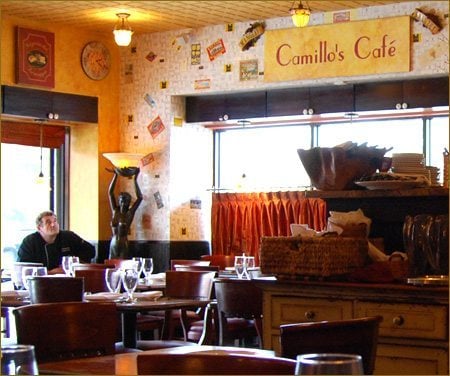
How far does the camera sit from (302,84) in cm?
998

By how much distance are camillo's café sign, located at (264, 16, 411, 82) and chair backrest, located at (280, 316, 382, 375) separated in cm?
680

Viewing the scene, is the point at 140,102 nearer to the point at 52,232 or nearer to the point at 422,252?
the point at 52,232

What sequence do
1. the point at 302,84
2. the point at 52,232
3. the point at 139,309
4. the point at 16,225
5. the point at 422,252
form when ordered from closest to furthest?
the point at 422,252 < the point at 139,309 < the point at 52,232 < the point at 302,84 < the point at 16,225

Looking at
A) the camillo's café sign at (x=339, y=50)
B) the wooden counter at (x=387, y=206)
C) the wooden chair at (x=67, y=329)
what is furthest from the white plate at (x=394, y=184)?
the camillo's café sign at (x=339, y=50)

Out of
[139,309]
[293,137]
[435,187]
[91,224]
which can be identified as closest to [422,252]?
[435,187]

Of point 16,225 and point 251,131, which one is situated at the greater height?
point 251,131

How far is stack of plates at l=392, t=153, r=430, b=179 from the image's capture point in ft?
13.6

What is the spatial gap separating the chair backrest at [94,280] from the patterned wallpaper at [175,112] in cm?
382

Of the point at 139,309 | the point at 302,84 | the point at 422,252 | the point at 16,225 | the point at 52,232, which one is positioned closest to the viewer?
the point at 422,252

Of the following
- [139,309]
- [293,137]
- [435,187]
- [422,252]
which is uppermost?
[293,137]

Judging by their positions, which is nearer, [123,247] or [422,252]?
[422,252]

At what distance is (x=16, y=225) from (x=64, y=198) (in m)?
0.75

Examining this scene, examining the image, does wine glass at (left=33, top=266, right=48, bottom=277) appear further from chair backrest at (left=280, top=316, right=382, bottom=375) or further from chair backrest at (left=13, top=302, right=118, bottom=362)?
chair backrest at (left=280, top=316, right=382, bottom=375)

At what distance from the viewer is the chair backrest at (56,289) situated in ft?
19.7
